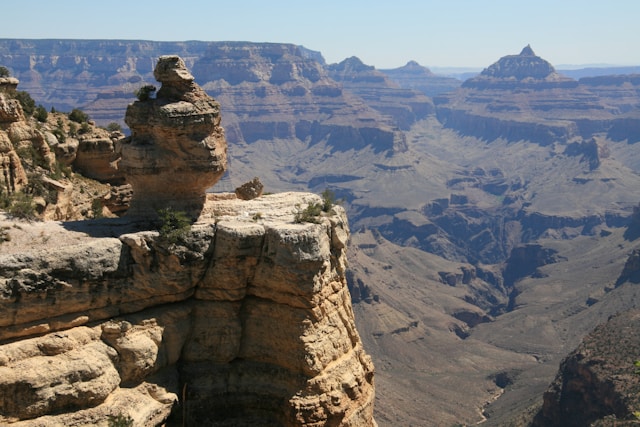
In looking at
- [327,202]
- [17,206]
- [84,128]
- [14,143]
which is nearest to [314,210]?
[327,202]

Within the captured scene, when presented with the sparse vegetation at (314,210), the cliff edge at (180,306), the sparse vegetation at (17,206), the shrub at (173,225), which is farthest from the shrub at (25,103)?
the sparse vegetation at (314,210)

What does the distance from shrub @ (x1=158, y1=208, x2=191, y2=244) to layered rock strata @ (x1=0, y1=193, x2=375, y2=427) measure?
0.90ft

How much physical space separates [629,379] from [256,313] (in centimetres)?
6540

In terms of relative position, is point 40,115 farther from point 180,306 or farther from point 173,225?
point 180,306

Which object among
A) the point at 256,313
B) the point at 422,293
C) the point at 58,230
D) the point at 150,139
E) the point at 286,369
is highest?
the point at 150,139

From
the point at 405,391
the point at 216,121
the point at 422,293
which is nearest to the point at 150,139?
the point at 216,121

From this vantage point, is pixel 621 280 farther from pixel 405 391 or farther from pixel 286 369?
pixel 286 369

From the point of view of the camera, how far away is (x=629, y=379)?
77.6 meters

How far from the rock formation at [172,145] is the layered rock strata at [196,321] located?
5.33 feet

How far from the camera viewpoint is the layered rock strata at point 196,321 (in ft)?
75.3

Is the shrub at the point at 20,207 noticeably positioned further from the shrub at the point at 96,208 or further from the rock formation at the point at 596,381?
the rock formation at the point at 596,381

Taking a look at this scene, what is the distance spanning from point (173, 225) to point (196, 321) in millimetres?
3845

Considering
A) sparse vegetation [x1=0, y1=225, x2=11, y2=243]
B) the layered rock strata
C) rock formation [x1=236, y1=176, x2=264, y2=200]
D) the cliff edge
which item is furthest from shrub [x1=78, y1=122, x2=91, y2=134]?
sparse vegetation [x1=0, y1=225, x2=11, y2=243]

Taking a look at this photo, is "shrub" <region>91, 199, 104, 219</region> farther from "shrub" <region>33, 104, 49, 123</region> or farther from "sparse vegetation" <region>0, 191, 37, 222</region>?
"shrub" <region>33, 104, 49, 123</region>
